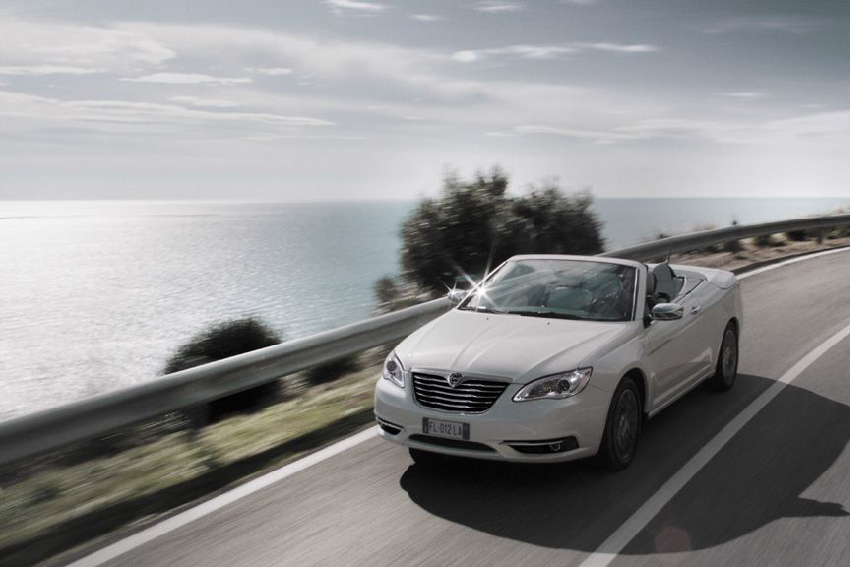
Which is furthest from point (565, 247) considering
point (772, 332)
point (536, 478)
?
point (536, 478)

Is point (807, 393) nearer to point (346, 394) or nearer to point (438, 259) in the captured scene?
point (346, 394)

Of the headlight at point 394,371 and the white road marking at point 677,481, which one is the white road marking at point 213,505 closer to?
the headlight at point 394,371

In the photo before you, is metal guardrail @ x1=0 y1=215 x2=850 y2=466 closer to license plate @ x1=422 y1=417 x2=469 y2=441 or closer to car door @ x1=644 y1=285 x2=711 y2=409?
license plate @ x1=422 y1=417 x2=469 y2=441

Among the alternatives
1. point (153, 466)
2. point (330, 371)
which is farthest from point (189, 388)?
point (330, 371)

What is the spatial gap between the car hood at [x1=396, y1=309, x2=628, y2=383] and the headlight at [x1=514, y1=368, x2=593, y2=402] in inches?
1.8

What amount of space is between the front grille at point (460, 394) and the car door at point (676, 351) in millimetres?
1480

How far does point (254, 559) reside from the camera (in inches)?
183

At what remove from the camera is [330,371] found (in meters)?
10.1

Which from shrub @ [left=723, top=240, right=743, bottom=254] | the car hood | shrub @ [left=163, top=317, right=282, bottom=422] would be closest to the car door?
the car hood

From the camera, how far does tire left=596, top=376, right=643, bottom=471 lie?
5.75 metres

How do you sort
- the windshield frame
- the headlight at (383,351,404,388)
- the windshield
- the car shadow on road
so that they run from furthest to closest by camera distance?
the windshield
the windshield frame
the headlight at (383,351,404,388)
the car shadow on road

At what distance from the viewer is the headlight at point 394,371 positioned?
231 inches

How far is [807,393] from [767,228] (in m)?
12.4

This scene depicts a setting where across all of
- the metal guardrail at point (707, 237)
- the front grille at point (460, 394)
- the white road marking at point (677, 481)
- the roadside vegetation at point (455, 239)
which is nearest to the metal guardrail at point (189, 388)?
the front grille at point (460, 394)
